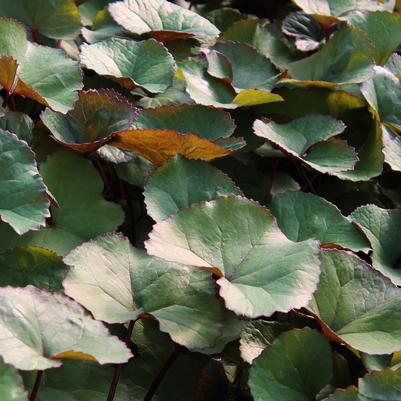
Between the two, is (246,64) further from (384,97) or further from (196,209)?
(196,209)

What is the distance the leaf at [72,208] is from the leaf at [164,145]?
0.07 metres

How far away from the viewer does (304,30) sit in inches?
62.8

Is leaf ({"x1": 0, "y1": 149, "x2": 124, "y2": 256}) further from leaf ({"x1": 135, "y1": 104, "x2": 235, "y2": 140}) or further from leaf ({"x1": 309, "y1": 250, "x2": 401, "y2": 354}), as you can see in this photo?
leaf ({"x1": 309, "y1": 250, "x2": 401, "y2": 354})

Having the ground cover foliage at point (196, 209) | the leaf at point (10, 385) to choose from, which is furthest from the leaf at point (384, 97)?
the leaf at point (10, 385)

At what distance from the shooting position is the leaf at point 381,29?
4.90 feet

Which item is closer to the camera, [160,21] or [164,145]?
[164,145]

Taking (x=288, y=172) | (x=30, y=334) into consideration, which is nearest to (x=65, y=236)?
(x=30, y=334)

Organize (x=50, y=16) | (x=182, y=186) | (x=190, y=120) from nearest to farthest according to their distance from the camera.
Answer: (x=182, y=186) → (x=190, y=120) → (x=50, y=16)

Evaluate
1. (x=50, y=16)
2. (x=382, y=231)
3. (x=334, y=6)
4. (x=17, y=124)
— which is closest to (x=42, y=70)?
(x=17, y=124)

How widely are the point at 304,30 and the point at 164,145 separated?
64cm

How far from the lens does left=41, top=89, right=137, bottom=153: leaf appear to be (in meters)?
1.11

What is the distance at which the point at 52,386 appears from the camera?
0.90 metres

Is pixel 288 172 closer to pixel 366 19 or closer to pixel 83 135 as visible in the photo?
pixel 366 19

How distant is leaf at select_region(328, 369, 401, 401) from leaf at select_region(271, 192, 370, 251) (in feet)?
0.85
